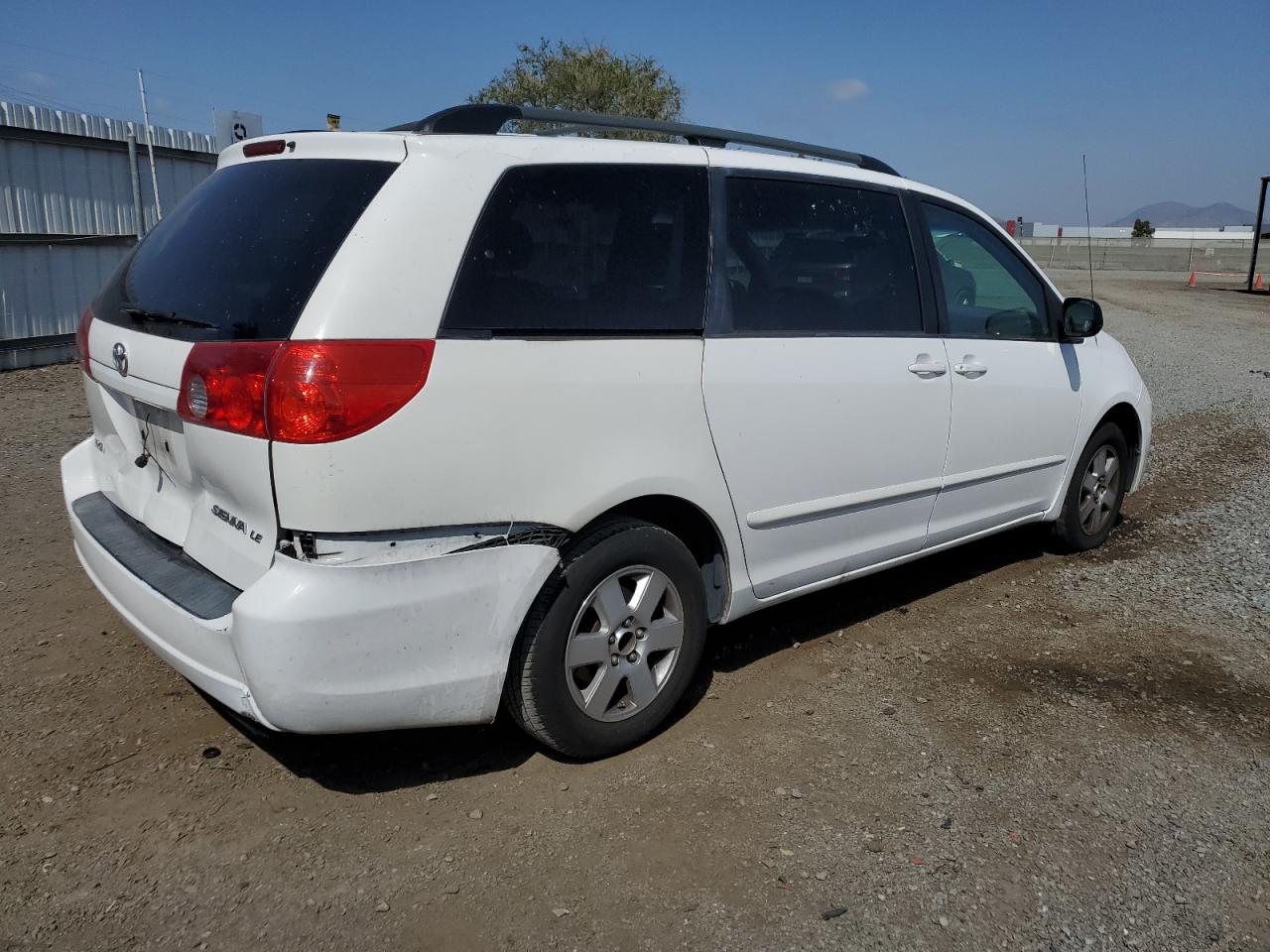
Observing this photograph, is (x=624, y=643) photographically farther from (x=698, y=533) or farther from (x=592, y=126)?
(x=592, y=126)

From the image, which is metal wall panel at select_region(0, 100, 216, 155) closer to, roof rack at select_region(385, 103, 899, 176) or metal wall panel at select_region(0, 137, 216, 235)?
metal wall panel at select_region(0, 137, 216, 235)

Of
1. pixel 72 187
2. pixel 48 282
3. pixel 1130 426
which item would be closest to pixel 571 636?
pixel 1130 426

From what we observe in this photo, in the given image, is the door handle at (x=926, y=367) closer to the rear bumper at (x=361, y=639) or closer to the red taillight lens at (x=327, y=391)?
the rear bumper at (x=361, y=639)

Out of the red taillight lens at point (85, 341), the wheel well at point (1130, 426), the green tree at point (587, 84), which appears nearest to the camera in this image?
the red taillight lens at point (85, 341)

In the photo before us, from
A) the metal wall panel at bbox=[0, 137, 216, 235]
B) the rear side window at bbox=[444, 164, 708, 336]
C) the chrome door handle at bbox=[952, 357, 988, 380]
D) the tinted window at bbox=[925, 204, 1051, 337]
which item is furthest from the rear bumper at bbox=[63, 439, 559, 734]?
the metal wall panel at bbox=[0, 137, 216, 235]

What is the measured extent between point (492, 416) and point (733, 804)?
1360 mm

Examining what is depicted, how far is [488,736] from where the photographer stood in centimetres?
335

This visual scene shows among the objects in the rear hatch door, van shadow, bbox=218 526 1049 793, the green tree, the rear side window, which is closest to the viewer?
the rear hatch door

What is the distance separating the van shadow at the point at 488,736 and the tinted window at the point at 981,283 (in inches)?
51.4

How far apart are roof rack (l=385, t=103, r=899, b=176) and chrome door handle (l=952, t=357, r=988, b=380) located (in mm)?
865

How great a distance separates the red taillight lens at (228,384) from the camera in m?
2.49

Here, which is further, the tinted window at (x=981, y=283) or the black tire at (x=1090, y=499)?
the black tire at (x=1090, y=499)

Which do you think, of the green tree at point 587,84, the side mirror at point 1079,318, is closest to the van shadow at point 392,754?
the side mirror at point 1079,318

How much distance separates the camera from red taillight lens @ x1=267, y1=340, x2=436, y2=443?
2.45 m
